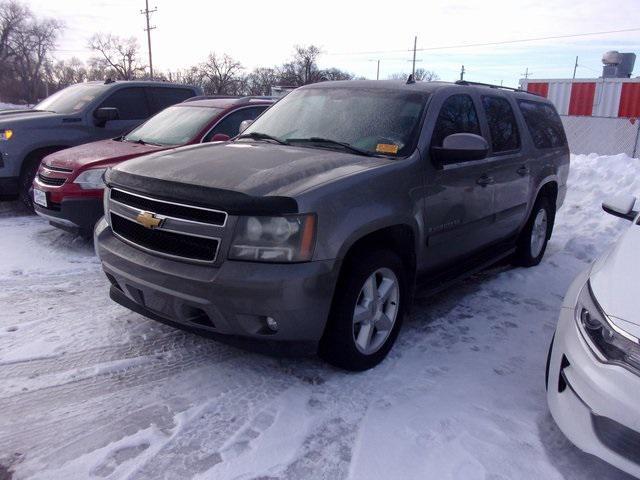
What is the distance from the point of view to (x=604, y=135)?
15547 mm

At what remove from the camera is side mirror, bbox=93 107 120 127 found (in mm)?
7340

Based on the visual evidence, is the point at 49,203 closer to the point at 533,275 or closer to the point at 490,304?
the point at 490,304

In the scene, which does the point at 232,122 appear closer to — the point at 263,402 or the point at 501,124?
the point at 501,124

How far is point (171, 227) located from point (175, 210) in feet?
0.33

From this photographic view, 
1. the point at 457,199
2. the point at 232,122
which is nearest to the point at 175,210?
the point at 457,199

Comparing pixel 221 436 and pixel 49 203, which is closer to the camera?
pixel 221 436

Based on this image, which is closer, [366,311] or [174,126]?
[366,311]

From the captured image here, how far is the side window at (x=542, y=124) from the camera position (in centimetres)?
539

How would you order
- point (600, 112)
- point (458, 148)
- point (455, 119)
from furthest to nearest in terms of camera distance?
point (600, 112) < point (455, 119) < point (458, 148)

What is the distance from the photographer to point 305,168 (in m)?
3.21

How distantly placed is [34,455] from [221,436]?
88 centimetres

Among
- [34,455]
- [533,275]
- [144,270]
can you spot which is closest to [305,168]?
[144,270]

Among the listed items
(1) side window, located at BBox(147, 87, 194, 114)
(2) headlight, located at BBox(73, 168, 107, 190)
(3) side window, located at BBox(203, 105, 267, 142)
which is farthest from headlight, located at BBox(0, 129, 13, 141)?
(3) side window, located at BBox(203, 105, 267, 142)

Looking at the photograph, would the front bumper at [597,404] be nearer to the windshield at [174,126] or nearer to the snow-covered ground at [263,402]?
the snow-covered ground at [263,402]
